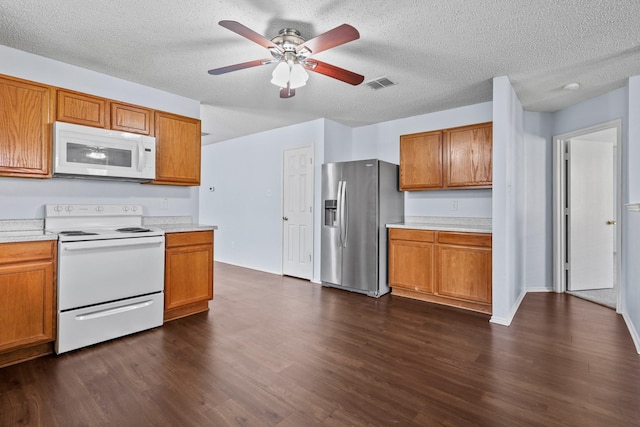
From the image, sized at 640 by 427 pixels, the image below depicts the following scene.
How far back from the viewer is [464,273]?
3521 mm

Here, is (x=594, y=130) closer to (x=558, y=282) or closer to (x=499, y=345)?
(x=558, y=282)

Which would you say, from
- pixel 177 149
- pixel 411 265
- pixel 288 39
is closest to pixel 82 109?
pixel 177 149

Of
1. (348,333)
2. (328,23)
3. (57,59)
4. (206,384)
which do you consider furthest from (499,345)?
(57,59)

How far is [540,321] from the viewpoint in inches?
125

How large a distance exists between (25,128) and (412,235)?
3887 millimetres

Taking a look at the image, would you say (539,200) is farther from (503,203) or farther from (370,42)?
(370,42)

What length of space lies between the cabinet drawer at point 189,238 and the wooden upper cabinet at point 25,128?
110 cm

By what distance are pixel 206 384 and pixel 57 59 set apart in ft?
9.98

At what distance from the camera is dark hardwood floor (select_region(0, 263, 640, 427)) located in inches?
68.2

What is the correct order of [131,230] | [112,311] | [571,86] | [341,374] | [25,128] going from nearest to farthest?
[341,374] → [25,128] → [112,311] → [131,230] → [571,86]

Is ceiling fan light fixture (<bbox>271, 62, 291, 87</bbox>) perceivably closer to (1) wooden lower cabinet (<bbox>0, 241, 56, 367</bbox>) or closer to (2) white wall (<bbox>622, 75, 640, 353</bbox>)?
(1) wooden lower cabinet (<bbox>0, 241, 56, 367</bbox>)

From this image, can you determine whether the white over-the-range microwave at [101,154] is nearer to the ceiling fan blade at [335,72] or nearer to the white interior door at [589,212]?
the ceiling fan blade at [335,72]

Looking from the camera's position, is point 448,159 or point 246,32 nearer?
point 246,32

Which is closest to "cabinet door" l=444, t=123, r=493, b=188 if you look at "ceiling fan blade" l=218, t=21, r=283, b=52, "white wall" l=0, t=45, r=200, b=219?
"ceiling fan blade" l=218, t=21, r=283, b=52
